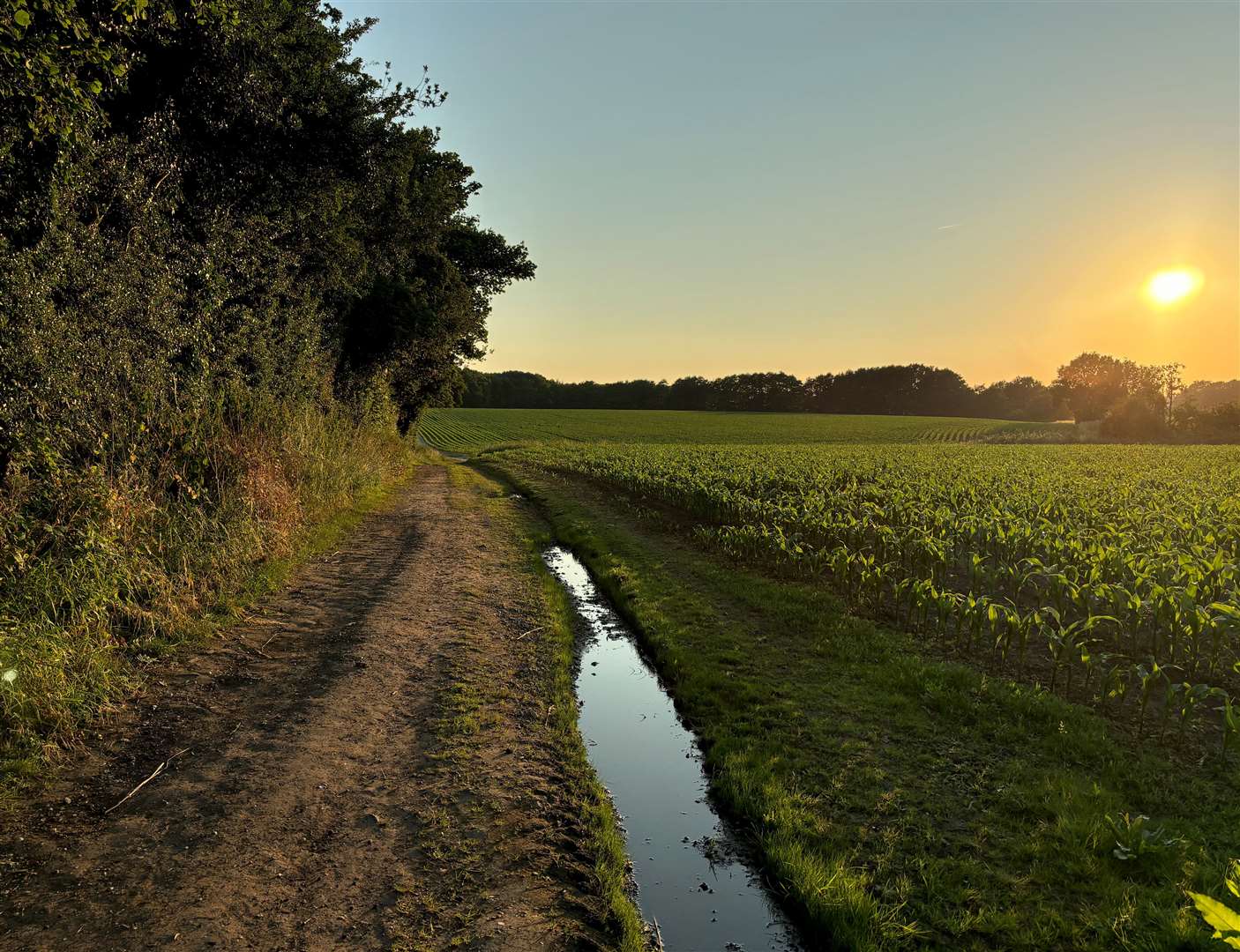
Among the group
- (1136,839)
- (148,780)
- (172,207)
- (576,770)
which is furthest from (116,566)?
(1136,839)

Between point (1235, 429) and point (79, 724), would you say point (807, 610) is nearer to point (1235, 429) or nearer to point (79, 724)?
point (79, 724)

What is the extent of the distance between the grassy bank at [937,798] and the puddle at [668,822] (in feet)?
0.64

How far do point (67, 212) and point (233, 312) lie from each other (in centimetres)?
424

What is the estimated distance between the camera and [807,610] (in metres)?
9.37

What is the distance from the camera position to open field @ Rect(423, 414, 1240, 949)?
13.0 ft

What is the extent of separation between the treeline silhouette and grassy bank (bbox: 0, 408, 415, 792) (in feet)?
361

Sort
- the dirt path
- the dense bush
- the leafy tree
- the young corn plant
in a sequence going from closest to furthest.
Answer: the dirt path < the young corn plant < the dense bush < the leafy tree

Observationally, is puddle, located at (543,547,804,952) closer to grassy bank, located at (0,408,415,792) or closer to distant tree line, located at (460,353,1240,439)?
grassy bank, located at (0,408,415,792)

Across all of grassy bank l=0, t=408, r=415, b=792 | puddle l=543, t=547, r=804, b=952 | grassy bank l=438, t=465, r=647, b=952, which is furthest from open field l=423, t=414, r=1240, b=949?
grassy bank l=0, t=408, r=415, b=792

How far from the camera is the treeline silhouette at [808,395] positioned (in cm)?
12175

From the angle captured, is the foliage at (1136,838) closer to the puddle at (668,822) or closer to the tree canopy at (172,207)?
the puddle at (668,822)

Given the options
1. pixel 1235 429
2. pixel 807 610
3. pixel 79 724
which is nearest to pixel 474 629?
pixel 79 724

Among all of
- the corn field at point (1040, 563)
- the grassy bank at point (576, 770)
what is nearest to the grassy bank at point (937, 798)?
the corn field at point (1040, 563)

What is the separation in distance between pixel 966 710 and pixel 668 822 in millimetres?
3271
